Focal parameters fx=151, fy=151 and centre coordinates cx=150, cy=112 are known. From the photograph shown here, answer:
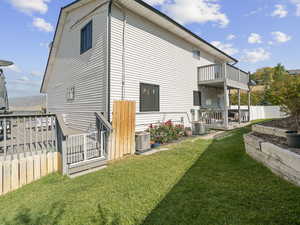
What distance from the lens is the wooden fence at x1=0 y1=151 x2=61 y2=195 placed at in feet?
11.1

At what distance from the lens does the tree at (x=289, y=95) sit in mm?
3983

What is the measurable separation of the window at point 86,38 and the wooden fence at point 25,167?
529 cm

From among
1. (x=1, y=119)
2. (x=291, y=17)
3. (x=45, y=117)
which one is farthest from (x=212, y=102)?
(x=1, y=119)

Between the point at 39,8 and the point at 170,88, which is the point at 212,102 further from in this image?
the point at 39,8

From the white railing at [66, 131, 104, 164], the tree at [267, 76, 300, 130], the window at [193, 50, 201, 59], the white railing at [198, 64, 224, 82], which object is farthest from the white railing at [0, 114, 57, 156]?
the window at [193, 50, 201, 59]

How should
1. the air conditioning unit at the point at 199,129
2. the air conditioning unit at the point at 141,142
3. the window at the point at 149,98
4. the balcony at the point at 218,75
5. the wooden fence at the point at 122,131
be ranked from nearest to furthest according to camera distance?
the wooden fence at the point at 122,131 < the air conditioning unit at the point at 141,142 < the window at the point at 149,98 < the air conditioning unit at the point at 199,129 < the balcony at the point at 218,75

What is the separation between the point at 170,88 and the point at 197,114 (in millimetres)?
3288

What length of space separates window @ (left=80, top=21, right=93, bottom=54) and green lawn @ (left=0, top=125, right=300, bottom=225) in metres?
6.04

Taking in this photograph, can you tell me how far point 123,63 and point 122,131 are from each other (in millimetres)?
2991

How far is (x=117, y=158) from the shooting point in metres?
5.18

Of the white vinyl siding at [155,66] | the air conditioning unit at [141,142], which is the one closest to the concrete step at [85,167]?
the air conditioning unit at [141,142]

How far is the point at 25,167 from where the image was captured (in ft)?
12.0

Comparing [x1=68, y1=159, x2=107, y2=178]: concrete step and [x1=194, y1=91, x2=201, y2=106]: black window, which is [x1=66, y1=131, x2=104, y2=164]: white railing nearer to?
[x1=68, y1=159, x2=107, y2=178]: concrete step

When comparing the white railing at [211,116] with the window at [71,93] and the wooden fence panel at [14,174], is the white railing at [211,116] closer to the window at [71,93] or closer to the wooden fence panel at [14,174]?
the window at [71,93]
